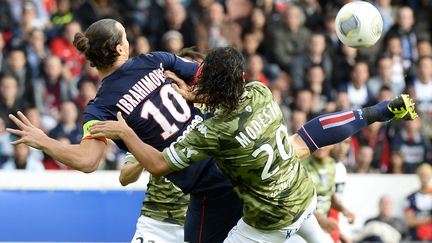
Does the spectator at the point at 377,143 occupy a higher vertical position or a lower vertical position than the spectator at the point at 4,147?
lower

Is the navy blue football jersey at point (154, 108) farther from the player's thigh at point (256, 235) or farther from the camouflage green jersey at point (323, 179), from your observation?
the camouflage green jersey at point (323, 179)

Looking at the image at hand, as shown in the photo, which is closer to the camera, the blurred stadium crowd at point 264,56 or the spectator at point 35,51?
the blurred stadium crowd at point 264,56

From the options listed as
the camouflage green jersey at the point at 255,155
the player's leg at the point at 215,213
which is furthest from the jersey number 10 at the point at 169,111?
the camouflage green jersey at the point at 255,155

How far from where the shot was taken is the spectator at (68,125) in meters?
12.8

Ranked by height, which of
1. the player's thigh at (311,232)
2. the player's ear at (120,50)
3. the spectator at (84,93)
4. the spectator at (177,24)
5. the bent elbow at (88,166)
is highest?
the player's ear at (120,50)

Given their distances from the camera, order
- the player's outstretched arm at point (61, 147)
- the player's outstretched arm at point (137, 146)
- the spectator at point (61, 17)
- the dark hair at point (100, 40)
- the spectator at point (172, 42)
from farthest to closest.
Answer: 1. the spectator at point (61, 17)
2. the spectator at point (172, 42)
3. the dark hair at point (100, 40)
4. the player's outstretched arm at point (61, 147)
5. the player's outstretched arm at point (137, 146)

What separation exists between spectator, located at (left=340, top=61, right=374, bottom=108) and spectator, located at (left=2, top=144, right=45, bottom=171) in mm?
4531

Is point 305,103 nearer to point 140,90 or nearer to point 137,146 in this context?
point 140,90

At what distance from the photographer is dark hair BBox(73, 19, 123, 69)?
23.6 ft

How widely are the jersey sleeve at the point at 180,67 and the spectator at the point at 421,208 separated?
561 centimetres

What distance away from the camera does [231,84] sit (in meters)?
6.70

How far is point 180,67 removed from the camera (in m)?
7.65

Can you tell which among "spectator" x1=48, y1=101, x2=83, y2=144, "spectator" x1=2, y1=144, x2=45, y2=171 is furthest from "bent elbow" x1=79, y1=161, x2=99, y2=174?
"spectator" x1=48, y1=101, x2=83, y2=144

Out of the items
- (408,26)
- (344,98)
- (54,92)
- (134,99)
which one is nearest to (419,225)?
(344,98)
